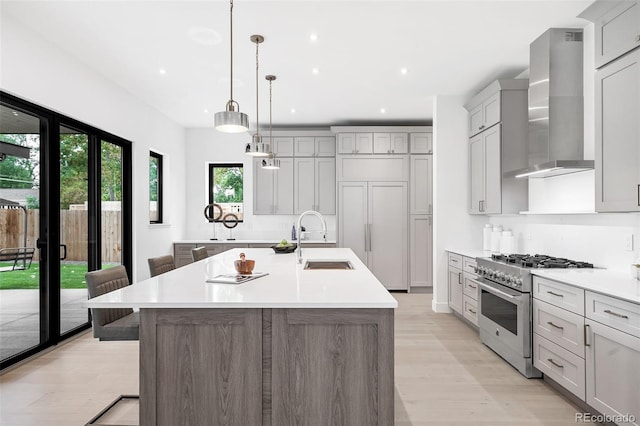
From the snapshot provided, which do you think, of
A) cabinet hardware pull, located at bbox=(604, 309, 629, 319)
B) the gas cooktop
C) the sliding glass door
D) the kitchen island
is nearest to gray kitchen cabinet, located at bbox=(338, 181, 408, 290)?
the gas cooktop

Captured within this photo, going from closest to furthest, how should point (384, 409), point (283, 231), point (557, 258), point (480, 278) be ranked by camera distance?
point (384, 409) < point (557, 258) < point (480, 278) < point (283, 231)

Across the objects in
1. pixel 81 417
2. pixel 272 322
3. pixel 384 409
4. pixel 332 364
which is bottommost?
pixel 81 417

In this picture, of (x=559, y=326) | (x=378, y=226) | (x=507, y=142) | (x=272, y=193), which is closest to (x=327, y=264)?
(x=559, y=326)

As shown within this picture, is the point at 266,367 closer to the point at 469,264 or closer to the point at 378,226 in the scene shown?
the point at 469,264

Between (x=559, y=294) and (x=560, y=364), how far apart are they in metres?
0.48

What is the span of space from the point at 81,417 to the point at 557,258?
3.91m

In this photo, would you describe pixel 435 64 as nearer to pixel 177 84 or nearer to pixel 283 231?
pixel 177 84

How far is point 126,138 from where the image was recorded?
4.79m

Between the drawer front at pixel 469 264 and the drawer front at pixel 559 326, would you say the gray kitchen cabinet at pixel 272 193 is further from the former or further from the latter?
the drawer front at pixel 559 326

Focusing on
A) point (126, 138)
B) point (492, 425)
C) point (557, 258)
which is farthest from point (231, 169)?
point (492, 425)

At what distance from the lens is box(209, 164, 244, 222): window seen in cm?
698

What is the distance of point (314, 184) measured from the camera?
650cm

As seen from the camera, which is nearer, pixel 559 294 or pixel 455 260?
pixel 559 294
